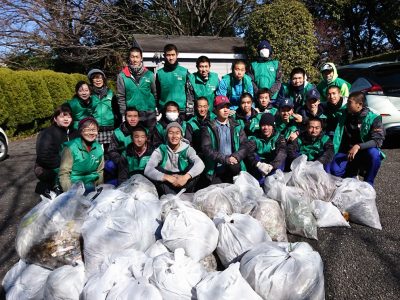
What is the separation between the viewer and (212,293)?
2.19 metres

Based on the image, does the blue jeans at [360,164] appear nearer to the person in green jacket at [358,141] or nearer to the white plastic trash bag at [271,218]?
the person in green jacket at [358,141]

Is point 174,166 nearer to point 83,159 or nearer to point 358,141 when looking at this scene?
point 83,159

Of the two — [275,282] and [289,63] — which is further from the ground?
[289,63]

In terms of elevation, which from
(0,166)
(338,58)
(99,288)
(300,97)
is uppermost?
(338,58)

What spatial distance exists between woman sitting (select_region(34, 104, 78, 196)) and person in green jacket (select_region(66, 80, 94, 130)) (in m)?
0.26

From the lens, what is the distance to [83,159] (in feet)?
12.7

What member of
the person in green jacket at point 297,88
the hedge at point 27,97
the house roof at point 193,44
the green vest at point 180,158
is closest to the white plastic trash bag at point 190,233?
the green vest at point 180,158

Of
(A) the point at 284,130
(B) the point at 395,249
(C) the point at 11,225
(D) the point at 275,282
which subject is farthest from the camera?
(A) the point at 284,130

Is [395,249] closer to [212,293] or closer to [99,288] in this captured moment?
[212,293]

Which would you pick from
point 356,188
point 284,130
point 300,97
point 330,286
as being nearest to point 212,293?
point 330,286

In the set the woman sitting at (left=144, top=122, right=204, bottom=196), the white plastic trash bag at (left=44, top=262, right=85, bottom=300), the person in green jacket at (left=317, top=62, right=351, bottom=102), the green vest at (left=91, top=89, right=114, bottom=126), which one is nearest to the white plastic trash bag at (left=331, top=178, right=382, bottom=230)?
the woman sitting at (left=144, top=122, right=204, bottom=196)

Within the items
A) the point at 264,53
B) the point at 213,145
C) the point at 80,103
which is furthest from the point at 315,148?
the point at 80,103

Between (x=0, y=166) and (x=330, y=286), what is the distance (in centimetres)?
698

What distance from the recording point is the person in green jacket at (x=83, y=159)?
12.5ft
